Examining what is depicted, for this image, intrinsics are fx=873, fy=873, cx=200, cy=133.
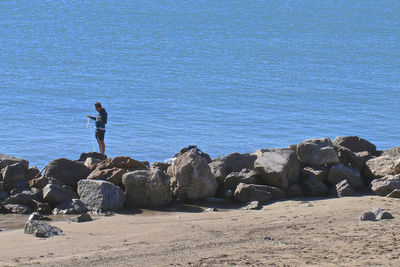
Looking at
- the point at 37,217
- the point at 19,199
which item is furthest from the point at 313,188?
the point at 19,199

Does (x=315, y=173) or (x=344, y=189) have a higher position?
(x=315, y=173)

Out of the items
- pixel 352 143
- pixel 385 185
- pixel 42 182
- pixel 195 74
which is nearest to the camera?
pixel 385 185

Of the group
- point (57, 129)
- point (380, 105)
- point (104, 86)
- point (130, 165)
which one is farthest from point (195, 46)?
point (130, 165)

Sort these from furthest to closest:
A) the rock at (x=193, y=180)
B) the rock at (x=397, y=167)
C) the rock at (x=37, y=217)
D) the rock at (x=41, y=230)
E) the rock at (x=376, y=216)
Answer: the rock at (x=397, y=167), the rock at (x=193, y=180), the rock at (x=37, y=217), the rock at (x=376, y=216), the rock at (x=41, y=230)

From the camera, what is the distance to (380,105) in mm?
34938

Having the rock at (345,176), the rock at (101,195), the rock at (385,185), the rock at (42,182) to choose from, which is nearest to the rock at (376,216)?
the rock at (385,185)

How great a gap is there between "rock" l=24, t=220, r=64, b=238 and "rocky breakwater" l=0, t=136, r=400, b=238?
1782mm

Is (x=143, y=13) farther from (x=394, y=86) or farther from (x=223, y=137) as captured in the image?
(x=223, y=137)

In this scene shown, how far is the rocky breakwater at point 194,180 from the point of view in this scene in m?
13.6

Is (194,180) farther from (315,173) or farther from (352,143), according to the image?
(352,143)

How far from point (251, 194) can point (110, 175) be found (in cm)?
236

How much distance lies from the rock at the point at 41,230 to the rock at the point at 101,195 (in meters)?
1.91

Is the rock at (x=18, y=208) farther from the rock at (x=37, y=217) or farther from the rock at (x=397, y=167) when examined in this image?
the rock at (x=397, y=167)

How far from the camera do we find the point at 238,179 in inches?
575
